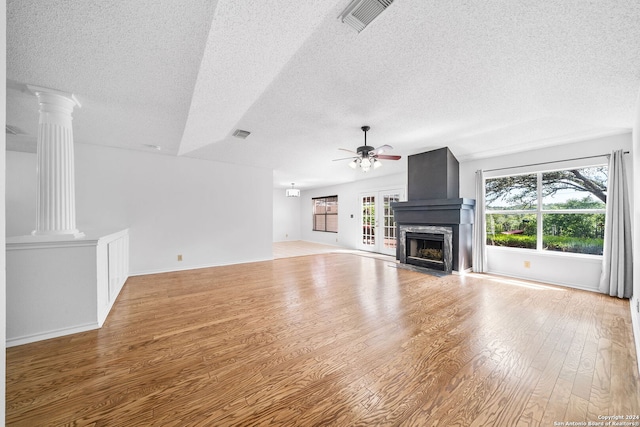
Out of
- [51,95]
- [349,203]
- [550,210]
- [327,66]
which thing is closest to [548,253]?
[550,210]

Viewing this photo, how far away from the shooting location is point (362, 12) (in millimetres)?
1439

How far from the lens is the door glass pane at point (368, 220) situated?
7.34m

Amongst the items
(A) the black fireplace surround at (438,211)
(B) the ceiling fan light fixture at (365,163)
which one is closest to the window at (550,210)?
(A) the black fireplace surround at (438,211)

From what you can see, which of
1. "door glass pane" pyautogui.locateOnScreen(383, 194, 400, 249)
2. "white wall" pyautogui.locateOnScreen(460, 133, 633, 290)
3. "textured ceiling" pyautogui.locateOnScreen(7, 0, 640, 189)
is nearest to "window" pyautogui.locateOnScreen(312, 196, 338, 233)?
"door glass pane" pyautogui.locateOnScreen(383, 194, 400, 249)

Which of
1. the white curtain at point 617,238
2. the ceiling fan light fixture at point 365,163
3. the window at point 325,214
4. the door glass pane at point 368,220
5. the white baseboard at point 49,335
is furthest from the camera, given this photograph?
the window at point 325,214

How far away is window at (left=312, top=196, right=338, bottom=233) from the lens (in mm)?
9281

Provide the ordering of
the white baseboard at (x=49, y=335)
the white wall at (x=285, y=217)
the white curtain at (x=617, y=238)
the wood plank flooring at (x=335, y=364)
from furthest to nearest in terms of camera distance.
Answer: the white wall at (x=285, y=217), the white curtain at (x=617, y=238), the white baseboard at (x=49, y=335), the wood plank flooring at (x=335, y=364)

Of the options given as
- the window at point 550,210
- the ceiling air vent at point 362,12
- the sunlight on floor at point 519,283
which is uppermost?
the ceiling air vent at point 362,12

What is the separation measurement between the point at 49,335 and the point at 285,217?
27.2 ft

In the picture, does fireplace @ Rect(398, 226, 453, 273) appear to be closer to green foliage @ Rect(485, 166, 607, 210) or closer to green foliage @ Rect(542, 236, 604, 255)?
green foliage @ Rect(485, 166, 607, 210)

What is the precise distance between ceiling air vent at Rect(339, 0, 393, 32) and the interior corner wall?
457 centimetres

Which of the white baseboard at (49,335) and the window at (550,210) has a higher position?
the window at (550,210)

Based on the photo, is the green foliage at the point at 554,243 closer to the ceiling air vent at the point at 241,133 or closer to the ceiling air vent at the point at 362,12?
the ceiling air vent at the point at 362,12

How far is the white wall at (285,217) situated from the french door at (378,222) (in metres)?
3.76
